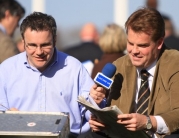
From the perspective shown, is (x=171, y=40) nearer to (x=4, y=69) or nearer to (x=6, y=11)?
(x=6, y=11)

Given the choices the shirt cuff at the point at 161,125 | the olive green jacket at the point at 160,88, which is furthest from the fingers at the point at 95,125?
the shirt cuff at the point at 161,125

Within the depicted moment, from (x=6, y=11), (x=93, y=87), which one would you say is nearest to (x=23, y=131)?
(x=93, y=87)

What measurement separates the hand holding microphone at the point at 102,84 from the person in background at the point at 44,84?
469 mm

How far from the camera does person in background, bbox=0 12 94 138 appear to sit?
660 centimetres

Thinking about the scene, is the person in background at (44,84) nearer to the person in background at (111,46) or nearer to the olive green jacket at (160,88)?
the olive green jacket at (160,88)

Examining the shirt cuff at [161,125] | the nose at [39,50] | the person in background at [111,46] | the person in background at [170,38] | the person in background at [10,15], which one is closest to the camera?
the shirt cuff at [161,125]

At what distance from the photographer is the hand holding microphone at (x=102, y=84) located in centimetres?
597

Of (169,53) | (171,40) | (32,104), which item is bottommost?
(171,40)

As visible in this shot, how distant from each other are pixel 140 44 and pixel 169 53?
33 centimetres

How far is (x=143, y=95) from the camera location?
630 centimetres

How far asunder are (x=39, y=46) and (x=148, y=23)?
989 millimetres

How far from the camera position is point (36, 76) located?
21.8 ft

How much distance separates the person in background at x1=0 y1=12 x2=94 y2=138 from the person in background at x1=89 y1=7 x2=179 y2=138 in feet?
1.38

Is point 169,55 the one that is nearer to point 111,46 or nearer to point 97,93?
Answer: point 97,93
